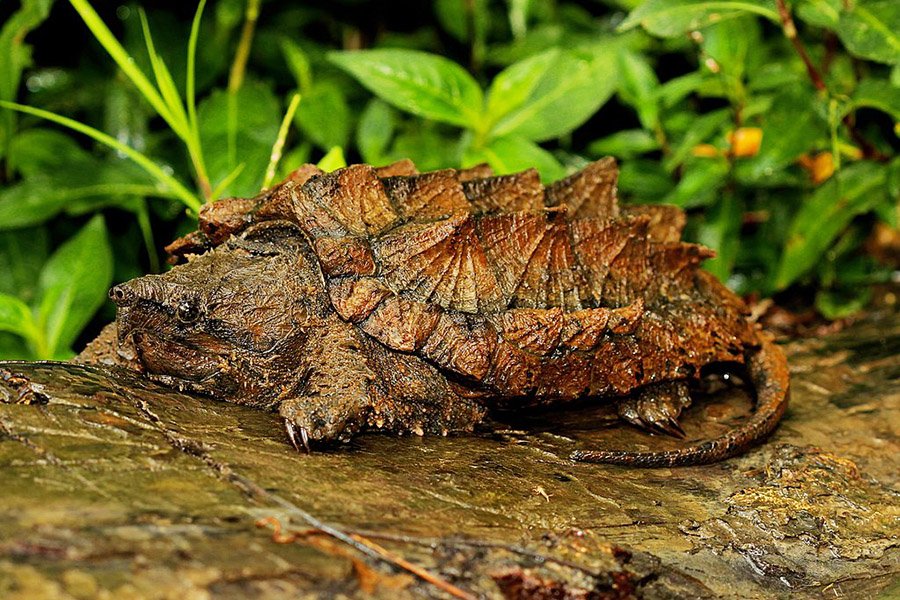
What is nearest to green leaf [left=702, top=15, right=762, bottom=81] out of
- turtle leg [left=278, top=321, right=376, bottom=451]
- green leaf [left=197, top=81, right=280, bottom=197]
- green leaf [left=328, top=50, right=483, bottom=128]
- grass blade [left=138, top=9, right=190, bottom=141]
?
green leaf [left=328, top=50, right=483, bottom=128]

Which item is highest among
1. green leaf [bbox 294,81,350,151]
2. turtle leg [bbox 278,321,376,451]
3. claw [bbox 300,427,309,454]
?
green leaf [bbox 294,81,350,151]

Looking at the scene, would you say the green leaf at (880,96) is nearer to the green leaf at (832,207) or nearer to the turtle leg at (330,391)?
the green leaf at (832,207)

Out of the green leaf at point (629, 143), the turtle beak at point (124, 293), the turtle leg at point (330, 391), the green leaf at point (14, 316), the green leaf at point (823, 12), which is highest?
the green leaf at point (823, 12)

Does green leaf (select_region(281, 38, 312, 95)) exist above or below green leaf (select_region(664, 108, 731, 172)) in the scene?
above

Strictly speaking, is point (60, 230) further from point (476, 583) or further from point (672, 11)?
point (476, 583)

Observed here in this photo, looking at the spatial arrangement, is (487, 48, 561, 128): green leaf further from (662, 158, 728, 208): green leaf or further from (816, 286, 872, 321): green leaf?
(816, 286, 872, 321): green leaf

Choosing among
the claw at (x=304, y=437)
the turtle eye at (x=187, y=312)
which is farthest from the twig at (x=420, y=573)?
the turtle eye at (x=187, y=312)

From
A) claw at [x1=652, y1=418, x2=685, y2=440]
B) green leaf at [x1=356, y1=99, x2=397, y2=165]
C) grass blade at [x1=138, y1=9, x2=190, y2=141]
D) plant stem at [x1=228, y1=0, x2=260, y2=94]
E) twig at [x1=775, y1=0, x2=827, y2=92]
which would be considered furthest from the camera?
plant stem at [x1=228, y1=0, x2=260, y2=94]
